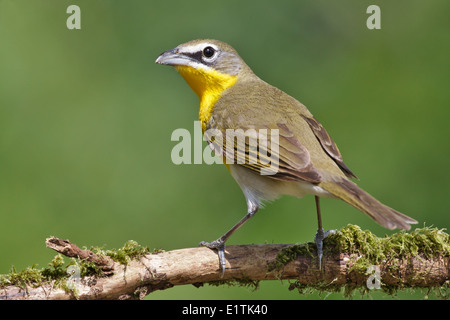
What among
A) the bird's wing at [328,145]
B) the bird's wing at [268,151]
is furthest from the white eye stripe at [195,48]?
the bird's wing at [328,145]

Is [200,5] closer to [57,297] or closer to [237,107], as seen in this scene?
[237,107]

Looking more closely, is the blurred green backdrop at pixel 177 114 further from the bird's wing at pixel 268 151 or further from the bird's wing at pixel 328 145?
the bird's wing at pixel 268 151

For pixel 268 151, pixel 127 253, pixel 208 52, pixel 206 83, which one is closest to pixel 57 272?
pixel 127 253

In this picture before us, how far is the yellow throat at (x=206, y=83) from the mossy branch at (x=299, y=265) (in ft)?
5.16

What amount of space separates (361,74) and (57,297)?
5.47 metres

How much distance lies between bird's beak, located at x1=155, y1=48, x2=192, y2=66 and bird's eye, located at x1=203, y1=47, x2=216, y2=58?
0.63ft

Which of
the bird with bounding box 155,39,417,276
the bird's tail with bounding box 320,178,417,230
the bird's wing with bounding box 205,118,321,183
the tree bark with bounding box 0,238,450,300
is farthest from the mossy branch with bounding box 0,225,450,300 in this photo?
the bird's wing with bounding box 205,118,321,183

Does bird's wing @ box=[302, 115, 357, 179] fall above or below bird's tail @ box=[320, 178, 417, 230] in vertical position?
above

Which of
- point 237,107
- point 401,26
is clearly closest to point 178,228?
point 237,107

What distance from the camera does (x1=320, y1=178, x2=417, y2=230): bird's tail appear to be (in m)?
3.66

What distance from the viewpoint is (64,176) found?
7039mm

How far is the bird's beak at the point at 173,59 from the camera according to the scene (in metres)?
5.11

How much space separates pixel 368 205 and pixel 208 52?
2.23 m

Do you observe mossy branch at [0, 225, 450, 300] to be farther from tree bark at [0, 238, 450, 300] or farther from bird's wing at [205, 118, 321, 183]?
bird's wing at [205, 118, 321, 183]
